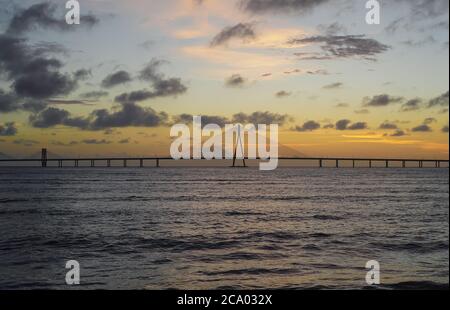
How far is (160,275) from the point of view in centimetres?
1727

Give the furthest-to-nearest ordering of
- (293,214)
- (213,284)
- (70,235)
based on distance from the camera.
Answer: (293,214), (70,235), (213,284)

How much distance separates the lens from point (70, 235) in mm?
28219

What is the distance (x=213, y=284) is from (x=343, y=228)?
16932 mm

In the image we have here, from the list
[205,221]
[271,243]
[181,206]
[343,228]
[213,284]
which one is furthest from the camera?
[181,206]

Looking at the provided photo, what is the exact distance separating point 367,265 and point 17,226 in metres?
24.1

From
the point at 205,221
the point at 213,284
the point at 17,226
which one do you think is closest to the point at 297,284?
the point at 213,284
